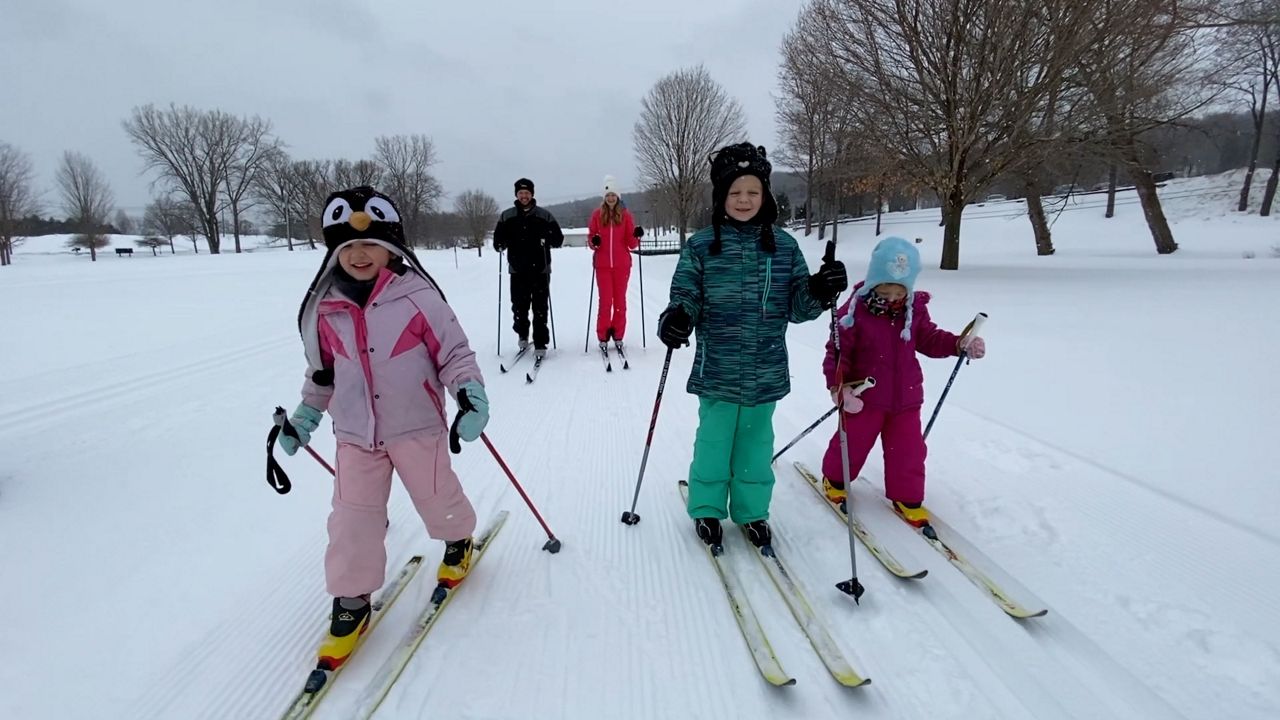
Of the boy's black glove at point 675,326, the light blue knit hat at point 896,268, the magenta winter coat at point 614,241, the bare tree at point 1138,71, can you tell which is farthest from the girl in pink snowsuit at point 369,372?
the bare tree at point 1138,71

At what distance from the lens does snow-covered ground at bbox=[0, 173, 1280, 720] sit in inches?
80.4

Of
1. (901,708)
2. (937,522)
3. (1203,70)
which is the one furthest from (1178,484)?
(1203,70)

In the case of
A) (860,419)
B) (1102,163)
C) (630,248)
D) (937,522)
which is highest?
(1102,163)

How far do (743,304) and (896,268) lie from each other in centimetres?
90

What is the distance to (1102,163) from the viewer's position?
1285cm

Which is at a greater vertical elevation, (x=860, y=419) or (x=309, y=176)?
(x=309, y=176)

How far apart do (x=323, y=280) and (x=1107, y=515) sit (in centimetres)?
435

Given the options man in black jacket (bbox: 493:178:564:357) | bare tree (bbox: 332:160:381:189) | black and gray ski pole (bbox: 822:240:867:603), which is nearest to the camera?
black and gray ski pole (bbox: 822:240:867:603)

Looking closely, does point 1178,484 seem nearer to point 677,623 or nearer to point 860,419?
point 860,419

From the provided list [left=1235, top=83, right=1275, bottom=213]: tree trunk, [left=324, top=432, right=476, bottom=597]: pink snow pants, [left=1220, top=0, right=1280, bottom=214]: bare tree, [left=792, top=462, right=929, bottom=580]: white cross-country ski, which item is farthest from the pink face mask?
[left=1235, top=83, right=1275, bottom=213]: tree trunk

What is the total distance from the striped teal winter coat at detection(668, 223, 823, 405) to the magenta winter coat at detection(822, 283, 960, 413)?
45 cm

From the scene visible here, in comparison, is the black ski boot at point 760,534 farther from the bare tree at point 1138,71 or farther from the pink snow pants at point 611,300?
the bare tree at point 1138,71

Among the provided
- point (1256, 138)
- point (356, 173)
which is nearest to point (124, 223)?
point (356, 173)

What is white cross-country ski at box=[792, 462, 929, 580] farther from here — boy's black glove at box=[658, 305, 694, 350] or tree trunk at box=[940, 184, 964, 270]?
tree trunk at box=[940, 184, 964, 270]
